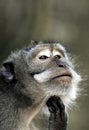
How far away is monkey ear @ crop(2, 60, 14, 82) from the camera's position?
8.92 metres

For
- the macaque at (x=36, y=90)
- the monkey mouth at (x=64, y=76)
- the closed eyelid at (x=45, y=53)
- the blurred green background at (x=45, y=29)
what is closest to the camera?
the monkey mouth at (x=64, y=76)

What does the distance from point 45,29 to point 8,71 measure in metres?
7.10

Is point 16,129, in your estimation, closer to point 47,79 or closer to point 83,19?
point 47,79

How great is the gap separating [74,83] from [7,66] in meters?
0.93

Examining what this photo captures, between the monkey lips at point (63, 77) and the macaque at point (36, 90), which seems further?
the macaque at point (36, 90)

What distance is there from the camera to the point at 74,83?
8.94m

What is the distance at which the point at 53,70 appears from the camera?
8.52 m

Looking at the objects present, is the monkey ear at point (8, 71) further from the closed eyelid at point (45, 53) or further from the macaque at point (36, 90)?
the closed eyelid at point (45, 53)

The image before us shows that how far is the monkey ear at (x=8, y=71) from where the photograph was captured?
892 cm

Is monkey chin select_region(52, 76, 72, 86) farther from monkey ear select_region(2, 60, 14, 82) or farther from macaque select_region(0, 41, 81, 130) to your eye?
monkey ear select_region(2, 60, 14, 82)

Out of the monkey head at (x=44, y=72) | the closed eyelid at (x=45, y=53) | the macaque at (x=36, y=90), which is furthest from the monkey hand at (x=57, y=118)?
the closed eyelid at (x=45, y=53)

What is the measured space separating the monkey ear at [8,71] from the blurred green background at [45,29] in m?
6.32

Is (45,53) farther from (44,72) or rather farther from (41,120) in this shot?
(41,120)

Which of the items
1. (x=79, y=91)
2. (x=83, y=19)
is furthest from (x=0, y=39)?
(x=79, y=91)
